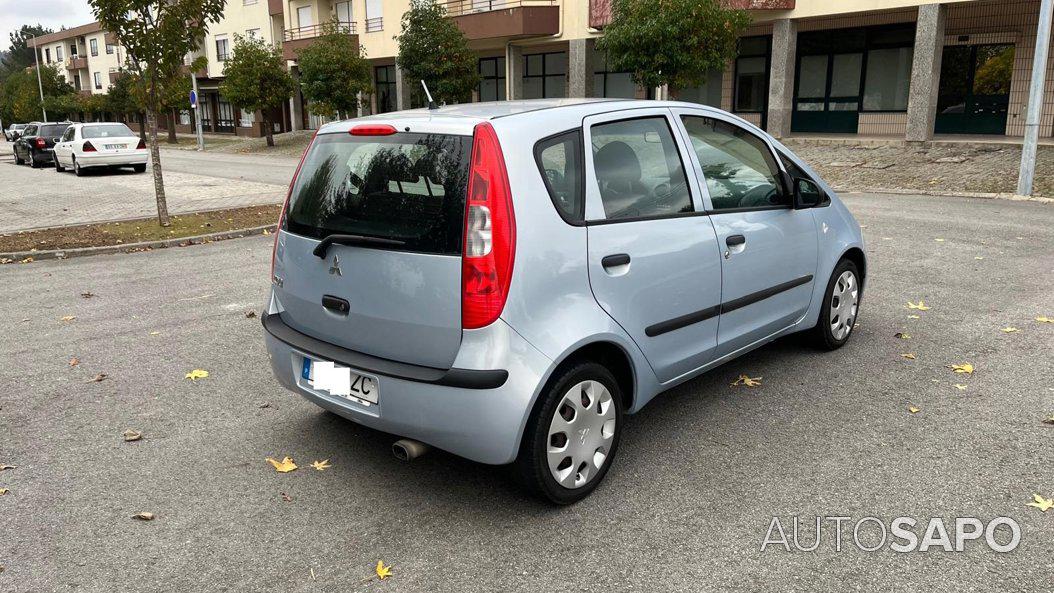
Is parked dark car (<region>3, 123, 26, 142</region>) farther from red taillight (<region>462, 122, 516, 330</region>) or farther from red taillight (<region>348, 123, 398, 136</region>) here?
red taillight (<region>462, 122, 516, 330</region>)

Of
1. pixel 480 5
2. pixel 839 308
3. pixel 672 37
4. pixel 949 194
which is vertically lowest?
pixel 949 194

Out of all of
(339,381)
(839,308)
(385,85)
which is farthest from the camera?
(385,85)

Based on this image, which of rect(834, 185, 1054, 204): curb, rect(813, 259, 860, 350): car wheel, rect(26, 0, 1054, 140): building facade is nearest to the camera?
rect(813, 259, 860, 350): car wheel

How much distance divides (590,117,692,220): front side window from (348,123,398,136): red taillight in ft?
2.97

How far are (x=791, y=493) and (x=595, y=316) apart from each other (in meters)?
1.19

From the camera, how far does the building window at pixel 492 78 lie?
3650cm

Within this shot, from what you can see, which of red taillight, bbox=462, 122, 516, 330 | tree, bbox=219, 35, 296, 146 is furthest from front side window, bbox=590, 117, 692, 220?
tree, bbox=219, 35, 296, 146

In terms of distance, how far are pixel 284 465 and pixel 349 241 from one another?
1221 millimetres

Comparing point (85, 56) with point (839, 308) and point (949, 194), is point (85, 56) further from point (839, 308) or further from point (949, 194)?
point (839, 308)

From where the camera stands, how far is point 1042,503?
11.1 ft

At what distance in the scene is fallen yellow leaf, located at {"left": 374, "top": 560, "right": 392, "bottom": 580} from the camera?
2.95 metres

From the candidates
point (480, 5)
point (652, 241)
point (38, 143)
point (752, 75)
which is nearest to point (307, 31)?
point (480, 5)

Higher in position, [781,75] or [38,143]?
[781,75]

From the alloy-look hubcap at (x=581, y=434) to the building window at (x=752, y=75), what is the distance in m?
27.2
